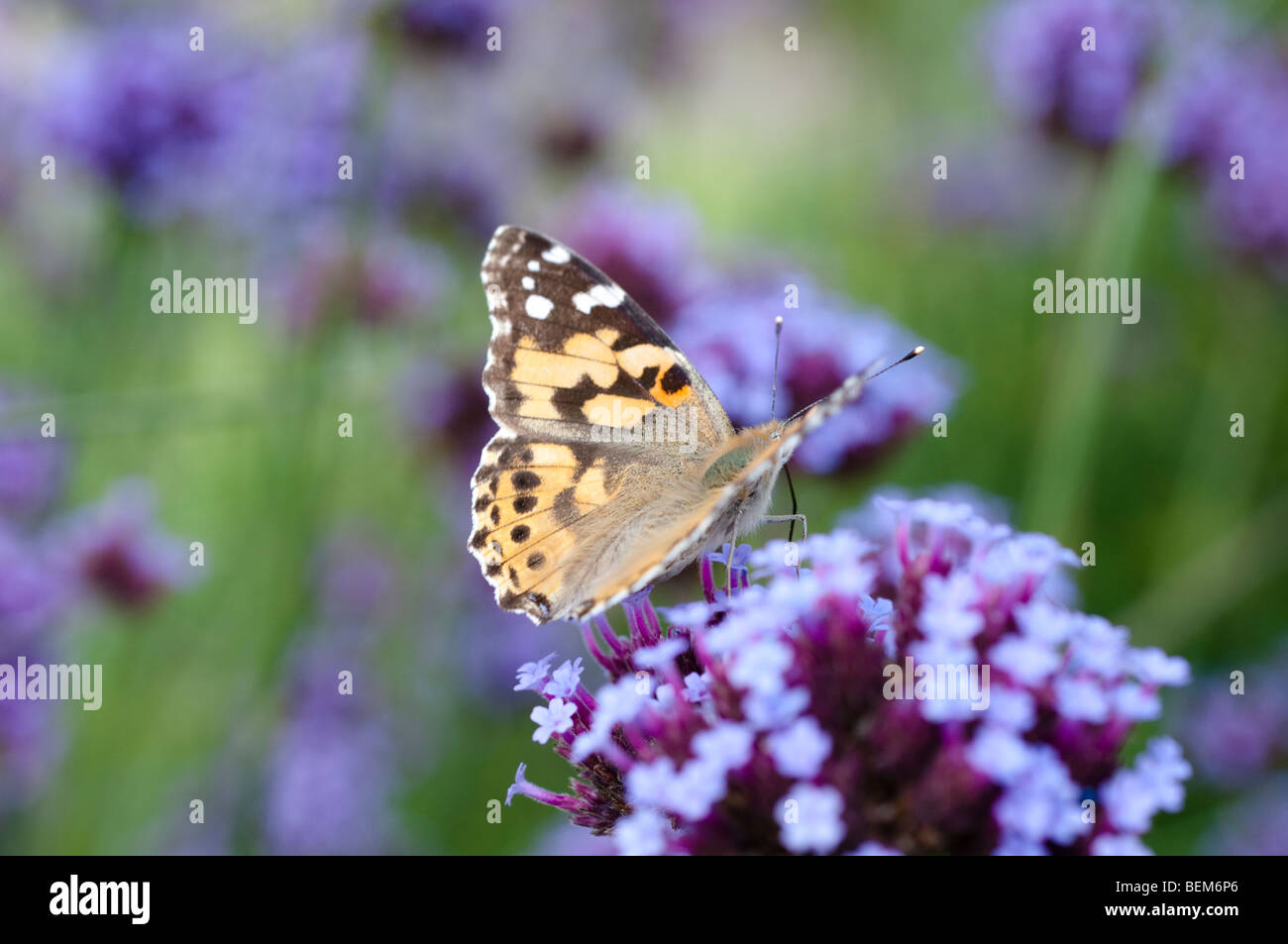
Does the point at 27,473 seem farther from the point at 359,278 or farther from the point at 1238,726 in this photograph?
the point at 1238,726

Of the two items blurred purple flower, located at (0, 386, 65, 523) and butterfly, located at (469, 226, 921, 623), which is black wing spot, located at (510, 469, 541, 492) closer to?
butterfly, located at (469, 226, 921, 623)

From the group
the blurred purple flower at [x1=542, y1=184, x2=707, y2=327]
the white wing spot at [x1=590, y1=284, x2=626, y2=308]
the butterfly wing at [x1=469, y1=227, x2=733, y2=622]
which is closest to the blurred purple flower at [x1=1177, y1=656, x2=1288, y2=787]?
the blurred purple flower at [x1=542, y1=184, x2=707, y2=327]

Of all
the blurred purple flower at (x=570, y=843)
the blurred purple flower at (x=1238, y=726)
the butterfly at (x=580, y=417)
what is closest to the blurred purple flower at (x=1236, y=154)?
the blurred purple flower at (x=1238, y=726)

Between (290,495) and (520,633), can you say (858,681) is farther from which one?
(520,633)

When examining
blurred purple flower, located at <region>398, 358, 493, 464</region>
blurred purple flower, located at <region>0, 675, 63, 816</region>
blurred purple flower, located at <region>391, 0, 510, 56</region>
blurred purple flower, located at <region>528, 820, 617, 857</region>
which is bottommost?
blurred purple flower, located at <region>528, 820, 617, 857</region>

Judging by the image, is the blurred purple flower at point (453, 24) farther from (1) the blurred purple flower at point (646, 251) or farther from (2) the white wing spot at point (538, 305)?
(2) the white wing spot at point (538, 305)

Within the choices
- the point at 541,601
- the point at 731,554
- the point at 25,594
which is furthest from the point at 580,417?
the point at 25,594
